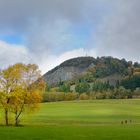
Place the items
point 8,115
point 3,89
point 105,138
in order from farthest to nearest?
point 8,115, point 3,89, point 105,138

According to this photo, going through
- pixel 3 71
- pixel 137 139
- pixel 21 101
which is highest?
pixel 3 71

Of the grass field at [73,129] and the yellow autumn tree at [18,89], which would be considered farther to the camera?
the yellow autumn tree at [18,89]

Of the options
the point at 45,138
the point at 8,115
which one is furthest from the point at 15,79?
the point at 45,138

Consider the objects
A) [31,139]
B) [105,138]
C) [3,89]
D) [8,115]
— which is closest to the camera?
[31,139]

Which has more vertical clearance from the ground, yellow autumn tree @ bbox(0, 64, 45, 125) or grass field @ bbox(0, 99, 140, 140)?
yellow autumn tree @ bbox(0, 64, 45, 125)

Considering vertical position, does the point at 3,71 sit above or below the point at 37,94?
above

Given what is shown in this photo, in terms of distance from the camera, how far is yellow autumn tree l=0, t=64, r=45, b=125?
8162 cm

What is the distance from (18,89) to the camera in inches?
3223

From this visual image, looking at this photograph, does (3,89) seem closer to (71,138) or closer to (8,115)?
(8,115)

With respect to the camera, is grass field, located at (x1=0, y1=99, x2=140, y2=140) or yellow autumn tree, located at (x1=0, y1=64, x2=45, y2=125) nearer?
grass field, located at (x1=0, y1=99, x2=140, y2=140)

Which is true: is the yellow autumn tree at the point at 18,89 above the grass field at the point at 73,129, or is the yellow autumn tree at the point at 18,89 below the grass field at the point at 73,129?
above

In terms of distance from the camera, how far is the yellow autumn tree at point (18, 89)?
268 feet

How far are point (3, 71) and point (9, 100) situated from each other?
6.37m

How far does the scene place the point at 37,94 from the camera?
8300 cm
